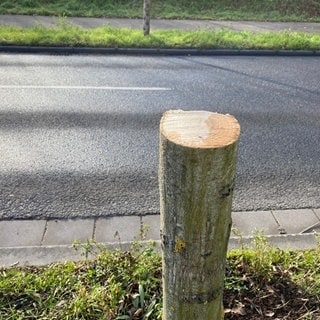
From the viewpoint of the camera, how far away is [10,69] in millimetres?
7668

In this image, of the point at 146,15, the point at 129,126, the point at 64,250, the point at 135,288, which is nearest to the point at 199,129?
the point at 135,288

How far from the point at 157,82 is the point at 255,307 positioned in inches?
216

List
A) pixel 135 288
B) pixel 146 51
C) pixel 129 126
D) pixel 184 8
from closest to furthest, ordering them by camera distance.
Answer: pixel 135 288 < pixel 129 126 < pixel 146 51 < pixel 184 8

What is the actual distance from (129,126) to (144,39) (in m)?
4.60

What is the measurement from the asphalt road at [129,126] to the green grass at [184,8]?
4.36 m

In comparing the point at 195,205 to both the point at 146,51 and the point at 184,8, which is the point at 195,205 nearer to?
the point at 146,51

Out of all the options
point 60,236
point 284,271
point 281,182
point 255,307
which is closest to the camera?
point 255,307

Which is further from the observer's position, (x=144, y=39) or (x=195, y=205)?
(x=144, y=39)

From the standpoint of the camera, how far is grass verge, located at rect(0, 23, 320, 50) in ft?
29.6

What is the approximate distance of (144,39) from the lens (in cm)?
939

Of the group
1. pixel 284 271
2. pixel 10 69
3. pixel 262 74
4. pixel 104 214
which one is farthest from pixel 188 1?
pixel 284 271

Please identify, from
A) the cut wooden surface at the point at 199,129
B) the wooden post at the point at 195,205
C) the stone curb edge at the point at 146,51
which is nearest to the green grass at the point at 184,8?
the stone curb edge at the point at 146,51

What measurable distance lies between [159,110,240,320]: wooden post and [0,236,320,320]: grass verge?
79 centimetres

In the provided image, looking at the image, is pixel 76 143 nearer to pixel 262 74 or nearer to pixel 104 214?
pixel 104 214
